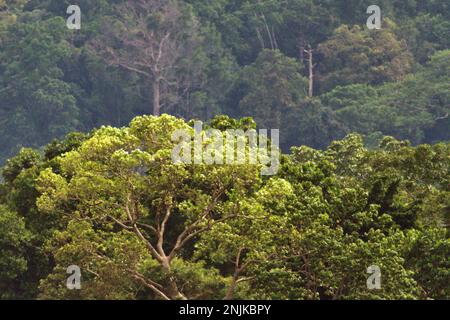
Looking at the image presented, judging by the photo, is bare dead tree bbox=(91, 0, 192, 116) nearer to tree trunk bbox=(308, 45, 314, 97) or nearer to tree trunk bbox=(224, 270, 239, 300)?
tree trunk bbox=(308, 45, 314, 97)

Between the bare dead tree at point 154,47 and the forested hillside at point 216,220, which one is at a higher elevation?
the bare dead tree at point 154,47

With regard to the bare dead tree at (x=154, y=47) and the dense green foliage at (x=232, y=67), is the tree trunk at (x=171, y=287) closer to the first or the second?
the dense green foliage at (x=232, y=67)

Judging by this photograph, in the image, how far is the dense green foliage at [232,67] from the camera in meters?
91.8

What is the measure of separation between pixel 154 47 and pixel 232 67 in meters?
4.40

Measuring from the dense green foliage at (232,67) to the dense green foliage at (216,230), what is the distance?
168ft

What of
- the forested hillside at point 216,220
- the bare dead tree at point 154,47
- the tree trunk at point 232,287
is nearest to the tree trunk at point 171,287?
the forested hillside at point 216,220

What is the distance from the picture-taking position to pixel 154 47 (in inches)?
3802

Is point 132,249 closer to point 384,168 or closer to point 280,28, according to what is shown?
point 384,168

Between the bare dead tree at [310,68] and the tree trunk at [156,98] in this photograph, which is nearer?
the tree trunk at [156,98]

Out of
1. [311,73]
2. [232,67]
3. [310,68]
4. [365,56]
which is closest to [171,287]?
[365,56]

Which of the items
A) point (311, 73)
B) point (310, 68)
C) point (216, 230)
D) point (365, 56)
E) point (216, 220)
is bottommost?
point (216, 230)

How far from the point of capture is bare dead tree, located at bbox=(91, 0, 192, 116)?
9606 cm

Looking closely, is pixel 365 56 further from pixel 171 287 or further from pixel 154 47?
pixel 171 287

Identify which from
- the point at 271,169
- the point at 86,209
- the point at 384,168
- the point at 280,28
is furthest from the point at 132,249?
the point at 280,28
